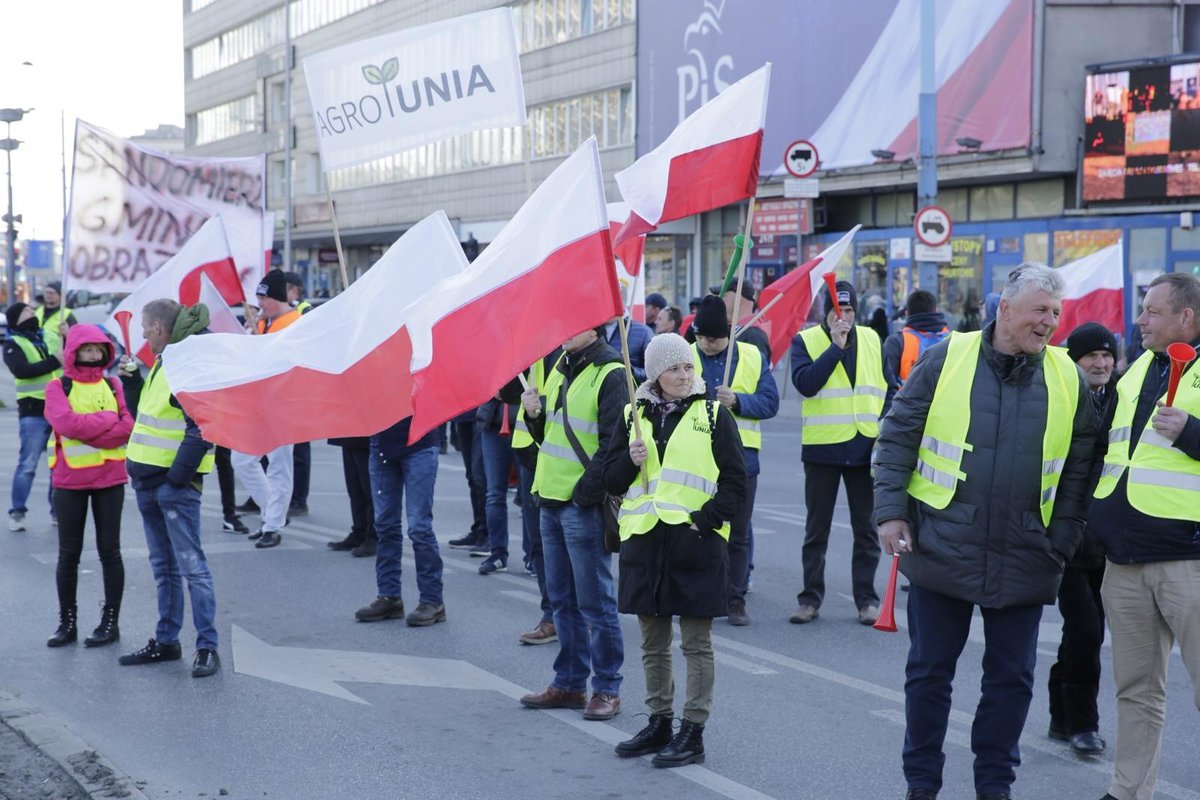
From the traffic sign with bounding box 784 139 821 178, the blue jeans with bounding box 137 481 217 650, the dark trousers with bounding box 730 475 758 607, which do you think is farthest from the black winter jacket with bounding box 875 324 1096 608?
the traffic sign with bounding box 784 139 821 178

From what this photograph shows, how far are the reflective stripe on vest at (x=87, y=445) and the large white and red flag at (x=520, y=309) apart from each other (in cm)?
269

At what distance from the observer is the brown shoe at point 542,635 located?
796 cm

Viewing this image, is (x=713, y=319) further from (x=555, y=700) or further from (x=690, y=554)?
(x=690, y=554)

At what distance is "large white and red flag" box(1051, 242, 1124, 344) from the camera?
1088 cm

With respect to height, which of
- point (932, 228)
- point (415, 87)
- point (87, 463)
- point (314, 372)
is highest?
point (415, 87)

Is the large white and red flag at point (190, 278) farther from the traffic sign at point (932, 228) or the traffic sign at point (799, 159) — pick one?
the traffic sign at point (932, 228)

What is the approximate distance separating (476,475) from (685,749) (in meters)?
5.65

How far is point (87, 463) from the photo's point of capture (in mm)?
7773

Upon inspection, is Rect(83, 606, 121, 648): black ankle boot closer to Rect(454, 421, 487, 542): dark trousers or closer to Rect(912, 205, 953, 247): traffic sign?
Rect(454, 421, 487, 542): dark trousers

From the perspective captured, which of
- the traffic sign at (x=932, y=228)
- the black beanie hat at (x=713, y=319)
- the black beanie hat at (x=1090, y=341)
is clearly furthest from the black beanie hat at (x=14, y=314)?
the traffic sign at (x=932, y=228)

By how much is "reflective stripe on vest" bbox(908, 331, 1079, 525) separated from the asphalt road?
4.18 feet

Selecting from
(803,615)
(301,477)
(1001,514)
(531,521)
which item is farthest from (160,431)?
(301,477)

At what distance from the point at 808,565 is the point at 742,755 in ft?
9.36

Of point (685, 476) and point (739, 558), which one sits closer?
point (685, 476)
